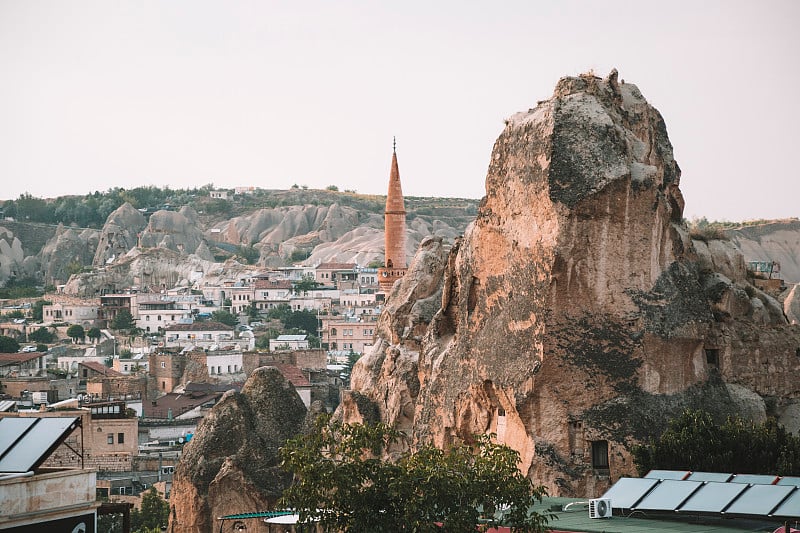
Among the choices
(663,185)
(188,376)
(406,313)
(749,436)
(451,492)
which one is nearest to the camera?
(451,492)

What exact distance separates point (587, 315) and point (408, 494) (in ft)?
23.9

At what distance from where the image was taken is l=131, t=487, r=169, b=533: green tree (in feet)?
184

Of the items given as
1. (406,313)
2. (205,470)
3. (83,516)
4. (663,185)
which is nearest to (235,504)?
(205,470)

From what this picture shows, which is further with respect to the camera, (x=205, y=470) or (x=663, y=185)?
(x=205, y=470)

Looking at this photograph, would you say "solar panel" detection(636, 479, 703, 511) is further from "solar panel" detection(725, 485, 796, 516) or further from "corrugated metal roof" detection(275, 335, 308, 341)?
"corrugated metal roof" detection(275, 335, 308, 341)

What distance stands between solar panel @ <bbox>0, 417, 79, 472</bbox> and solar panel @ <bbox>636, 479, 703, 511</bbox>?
311 inches

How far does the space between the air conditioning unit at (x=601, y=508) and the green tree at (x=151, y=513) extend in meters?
31.8

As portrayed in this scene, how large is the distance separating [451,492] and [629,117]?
11.3m

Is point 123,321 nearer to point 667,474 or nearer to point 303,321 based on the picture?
point 303,321

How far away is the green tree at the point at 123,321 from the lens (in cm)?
18088

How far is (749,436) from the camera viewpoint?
2983cm

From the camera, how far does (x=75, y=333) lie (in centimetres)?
17388

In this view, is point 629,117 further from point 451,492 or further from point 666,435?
point 451,492

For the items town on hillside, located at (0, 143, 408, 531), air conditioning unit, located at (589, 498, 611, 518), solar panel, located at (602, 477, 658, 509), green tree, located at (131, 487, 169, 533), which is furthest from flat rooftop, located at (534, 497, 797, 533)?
green tree, located at (131, 487, 169, 533)
